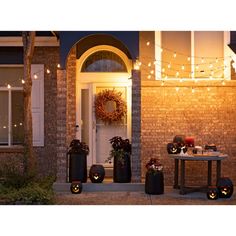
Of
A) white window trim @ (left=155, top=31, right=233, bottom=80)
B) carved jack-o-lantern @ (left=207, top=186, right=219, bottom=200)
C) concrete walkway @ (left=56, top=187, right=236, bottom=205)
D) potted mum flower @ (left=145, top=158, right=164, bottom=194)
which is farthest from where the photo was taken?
white window trim @ (left=155, top=31, right=233, bottom=80)

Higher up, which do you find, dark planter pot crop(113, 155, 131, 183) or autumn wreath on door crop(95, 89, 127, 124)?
autumn wreath on door crop(95, 89, 127, 124)

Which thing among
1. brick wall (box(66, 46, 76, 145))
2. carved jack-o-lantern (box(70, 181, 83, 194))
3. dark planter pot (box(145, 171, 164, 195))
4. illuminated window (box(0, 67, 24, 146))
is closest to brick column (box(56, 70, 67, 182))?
carved jack-o-lantern (box(70, 181, 83, 194))

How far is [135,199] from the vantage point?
36.8 ft

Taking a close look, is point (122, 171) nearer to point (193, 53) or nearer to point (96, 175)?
point (96, 175)

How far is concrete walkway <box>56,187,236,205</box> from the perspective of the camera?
1083cm

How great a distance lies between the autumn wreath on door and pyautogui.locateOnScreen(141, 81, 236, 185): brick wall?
73cm

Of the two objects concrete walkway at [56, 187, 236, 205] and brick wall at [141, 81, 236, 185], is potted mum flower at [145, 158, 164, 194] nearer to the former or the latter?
concrete walkway at [56, 187, 236, 205]

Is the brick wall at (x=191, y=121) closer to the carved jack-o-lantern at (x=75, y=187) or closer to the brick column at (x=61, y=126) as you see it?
the brick column at (x=61, y=126)

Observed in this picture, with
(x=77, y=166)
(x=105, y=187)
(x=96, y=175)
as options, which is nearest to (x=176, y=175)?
(x=105, y=187)

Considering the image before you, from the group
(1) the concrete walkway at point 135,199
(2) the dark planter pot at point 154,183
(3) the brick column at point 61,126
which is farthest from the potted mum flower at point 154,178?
(3) the brick column at point 61,126

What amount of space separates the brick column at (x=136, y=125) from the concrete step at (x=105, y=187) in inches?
8.0
